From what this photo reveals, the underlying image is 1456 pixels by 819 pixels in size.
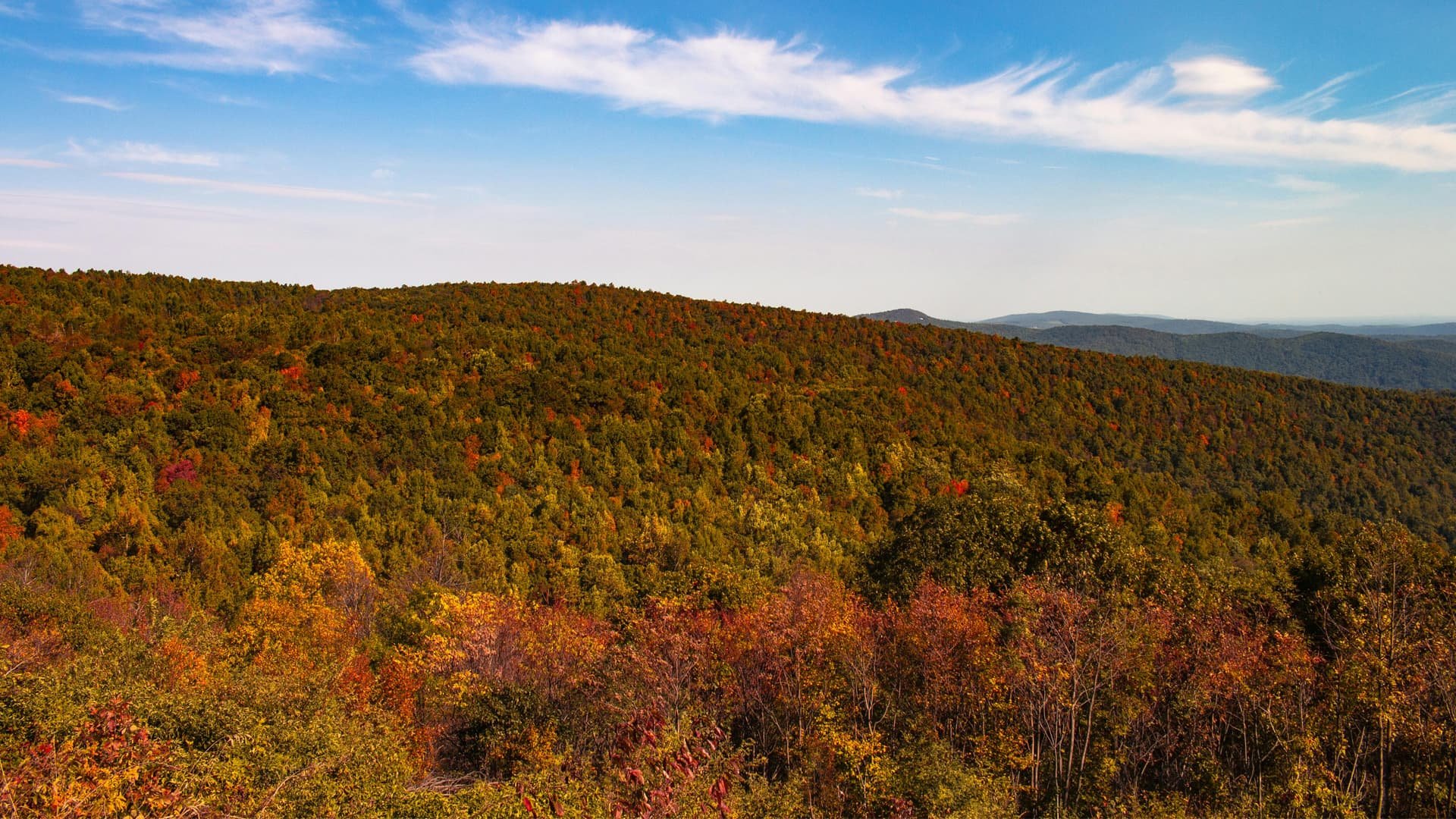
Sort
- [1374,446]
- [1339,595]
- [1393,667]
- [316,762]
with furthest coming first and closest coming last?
[1374,446]
[1339,595]
[1393,667]
[316,762]

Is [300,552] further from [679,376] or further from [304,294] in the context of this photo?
[304,294]

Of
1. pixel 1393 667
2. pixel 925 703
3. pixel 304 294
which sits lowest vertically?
pixel 925 703

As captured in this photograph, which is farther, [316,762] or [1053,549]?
[1053,549]

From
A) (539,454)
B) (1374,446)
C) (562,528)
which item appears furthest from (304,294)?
(1374,446)

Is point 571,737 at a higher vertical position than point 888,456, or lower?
lower

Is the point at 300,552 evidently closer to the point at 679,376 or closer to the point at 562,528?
the point at 562,528

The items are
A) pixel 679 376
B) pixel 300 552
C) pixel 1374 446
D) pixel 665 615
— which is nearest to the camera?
pixel 665 615

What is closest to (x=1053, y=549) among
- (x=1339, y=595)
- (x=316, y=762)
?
(x=1339, y=595)
